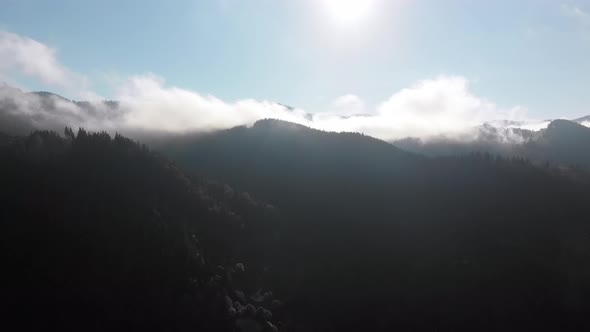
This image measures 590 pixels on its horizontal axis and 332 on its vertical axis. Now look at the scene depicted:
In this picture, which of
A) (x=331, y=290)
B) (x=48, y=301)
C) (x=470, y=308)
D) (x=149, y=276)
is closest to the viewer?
(x=48, y=301)

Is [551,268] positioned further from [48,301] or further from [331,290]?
[48,301]

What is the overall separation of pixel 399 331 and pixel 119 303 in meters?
90.7

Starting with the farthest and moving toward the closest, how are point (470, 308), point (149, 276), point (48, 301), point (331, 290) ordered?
point (331, 290)
point (470, 308)
point (149, 276)
point (48, 301)

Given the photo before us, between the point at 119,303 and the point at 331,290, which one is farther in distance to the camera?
the point at 331,290

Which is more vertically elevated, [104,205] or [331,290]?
[104,205]

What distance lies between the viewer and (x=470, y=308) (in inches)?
6890

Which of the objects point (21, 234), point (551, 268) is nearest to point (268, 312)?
point (21, 234)

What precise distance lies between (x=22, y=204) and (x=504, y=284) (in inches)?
7217

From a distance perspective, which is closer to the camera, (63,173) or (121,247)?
(121,247)

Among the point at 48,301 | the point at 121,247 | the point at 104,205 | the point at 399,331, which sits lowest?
the point at 399,331

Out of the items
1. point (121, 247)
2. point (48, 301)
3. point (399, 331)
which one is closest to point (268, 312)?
point (399, 331)

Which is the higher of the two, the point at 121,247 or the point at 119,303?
the point at 121,247

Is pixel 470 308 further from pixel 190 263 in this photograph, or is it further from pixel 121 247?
pixel 121 247

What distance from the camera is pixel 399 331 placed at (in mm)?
163000
